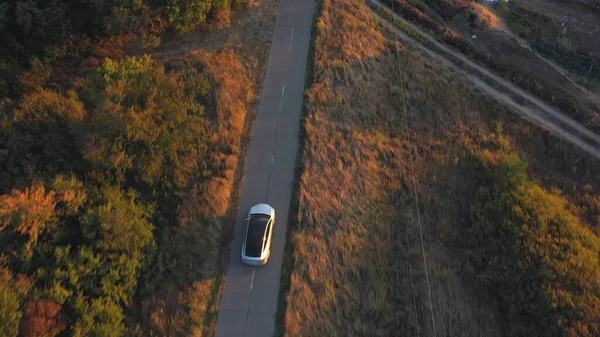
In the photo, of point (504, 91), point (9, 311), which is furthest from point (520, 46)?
point (9, 311)

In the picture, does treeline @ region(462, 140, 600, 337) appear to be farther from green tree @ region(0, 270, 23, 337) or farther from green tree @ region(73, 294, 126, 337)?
green tree @ region(0, 270, 23, 337)

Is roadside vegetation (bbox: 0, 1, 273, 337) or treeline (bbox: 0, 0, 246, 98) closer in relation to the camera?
roadside vegetation (bbox: 0, 1, 273, 337)

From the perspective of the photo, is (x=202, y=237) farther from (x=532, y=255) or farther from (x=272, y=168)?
(x=532, y=255)

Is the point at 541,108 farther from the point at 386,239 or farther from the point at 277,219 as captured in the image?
the point at 277,219

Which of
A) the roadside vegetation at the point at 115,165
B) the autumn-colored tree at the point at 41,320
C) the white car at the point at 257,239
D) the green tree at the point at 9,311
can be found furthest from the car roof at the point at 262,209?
the green tree at the point at 9,311

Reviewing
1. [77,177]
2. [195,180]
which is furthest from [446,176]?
[77,177]

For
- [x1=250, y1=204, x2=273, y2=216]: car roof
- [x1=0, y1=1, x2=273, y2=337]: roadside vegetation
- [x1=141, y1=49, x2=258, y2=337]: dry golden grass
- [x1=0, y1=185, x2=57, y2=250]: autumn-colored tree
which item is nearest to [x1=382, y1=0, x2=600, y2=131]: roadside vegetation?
[x1=0, y1=1, x2=273, y2=337]: roadside vegetation

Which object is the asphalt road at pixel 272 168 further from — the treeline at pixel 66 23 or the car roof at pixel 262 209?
the treeline at pixel 66 23
